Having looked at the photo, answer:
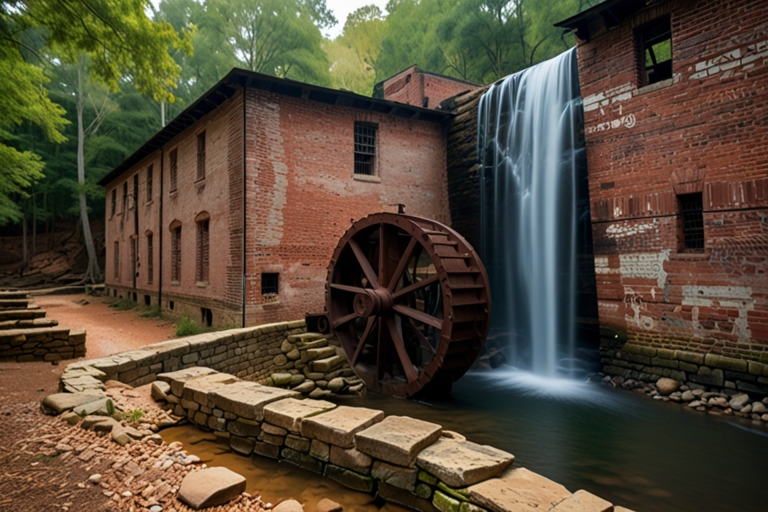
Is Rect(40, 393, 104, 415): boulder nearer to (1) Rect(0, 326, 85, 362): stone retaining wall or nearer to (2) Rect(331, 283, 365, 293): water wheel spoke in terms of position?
(1) Rect(0, 326, 85, 362): stone retaining wall

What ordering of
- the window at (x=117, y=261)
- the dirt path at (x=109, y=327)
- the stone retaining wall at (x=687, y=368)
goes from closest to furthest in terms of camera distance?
the stone retaining wall at (x=687, y=368)
the dirt path at (x=109, y=327)
the window at (x=117, y=261)

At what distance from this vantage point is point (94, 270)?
21.3 meters

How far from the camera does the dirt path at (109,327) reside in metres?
7.94

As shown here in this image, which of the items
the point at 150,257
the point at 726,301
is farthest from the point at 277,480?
the point at 150,257

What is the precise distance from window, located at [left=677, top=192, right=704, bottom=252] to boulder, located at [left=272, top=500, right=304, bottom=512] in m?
6.87

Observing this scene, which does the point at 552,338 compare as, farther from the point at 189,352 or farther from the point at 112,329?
the point at 112,329

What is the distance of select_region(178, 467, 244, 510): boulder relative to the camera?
9.09 ft

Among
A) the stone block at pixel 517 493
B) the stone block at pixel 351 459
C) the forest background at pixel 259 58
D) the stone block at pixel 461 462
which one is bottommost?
the stone block at pixel 351 459

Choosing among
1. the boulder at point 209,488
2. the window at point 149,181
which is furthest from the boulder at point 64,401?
the window at point 149,181

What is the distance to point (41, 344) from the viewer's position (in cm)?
613

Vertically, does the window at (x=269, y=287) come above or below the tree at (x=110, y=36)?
below

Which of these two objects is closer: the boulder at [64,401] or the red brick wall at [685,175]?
the boulder at [64,401]

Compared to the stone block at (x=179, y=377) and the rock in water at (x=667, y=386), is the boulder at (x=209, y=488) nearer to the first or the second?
the stone block at (x=179, y=377)

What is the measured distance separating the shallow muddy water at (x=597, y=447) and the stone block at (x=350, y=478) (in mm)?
47
